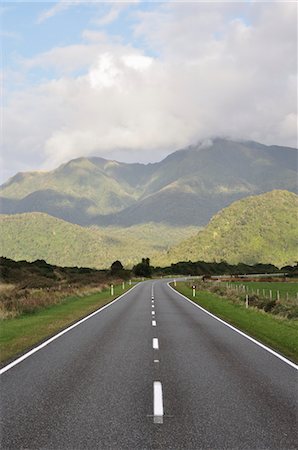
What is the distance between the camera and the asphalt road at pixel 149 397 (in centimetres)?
629

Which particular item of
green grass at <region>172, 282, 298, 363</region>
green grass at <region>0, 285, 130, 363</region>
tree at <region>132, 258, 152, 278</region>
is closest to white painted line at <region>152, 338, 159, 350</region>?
green grass at <region>172, 282, 298, 363</region>

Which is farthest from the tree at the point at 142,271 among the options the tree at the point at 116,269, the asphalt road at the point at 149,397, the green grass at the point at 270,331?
the asphalt road at the point at 149,397

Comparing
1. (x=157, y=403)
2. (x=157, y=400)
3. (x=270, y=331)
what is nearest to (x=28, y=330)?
(x=270, y=331)

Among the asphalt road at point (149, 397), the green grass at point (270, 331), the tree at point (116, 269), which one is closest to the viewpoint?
the asphalt road at point (149, 397)

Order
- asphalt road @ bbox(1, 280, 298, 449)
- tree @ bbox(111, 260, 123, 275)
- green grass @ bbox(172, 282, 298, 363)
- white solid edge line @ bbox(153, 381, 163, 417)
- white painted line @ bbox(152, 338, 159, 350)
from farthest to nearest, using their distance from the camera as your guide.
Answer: tree @ bbox(111, 260, 123, 275)
green grass @ bbox(172, 282, 298, 363)
white painted line @ bbox(152, 338, 159, 350)
white solid edge line @ bbox(153, 381, 163, 417)
asphalt road @ bbox(1, 280, 298, 449)

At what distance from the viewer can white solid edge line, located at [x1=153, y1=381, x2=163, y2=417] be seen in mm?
7387

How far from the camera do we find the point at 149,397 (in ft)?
27.2

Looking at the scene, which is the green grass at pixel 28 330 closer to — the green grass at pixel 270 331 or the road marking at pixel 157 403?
the road marking at pixel 157 403

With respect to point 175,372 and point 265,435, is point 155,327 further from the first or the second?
point 265,435

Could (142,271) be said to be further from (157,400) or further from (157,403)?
(157,403)

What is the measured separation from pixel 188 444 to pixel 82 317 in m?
18.0

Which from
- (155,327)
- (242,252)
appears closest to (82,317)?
(155,327)

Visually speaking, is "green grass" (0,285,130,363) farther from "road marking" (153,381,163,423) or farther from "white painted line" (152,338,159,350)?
"road marking" (153,381,163,423)

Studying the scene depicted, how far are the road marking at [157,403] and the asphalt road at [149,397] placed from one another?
0.05 feet
